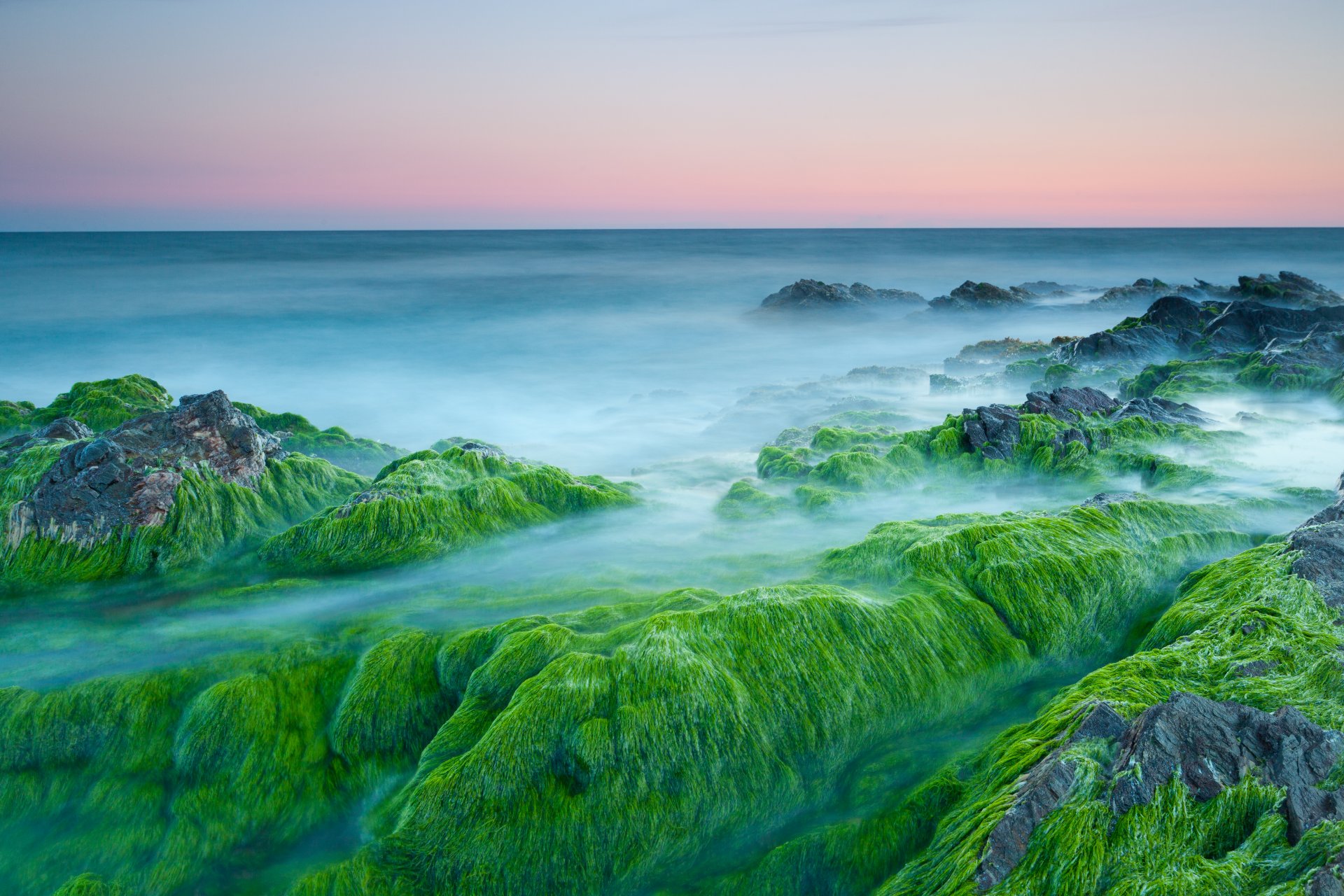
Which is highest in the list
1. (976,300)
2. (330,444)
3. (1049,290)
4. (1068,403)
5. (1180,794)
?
(1049,290)

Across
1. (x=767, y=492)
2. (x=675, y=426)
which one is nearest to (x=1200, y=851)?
(x=767, y=492)

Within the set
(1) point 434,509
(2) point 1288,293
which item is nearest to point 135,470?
(1) point 434,509

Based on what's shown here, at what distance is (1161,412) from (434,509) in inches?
357

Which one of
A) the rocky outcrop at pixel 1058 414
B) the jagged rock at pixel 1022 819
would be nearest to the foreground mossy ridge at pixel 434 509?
the rocky outcrop at pixel 1058 414

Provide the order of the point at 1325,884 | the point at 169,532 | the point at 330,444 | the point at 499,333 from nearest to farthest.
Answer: the point at 1325,884
the point at 169,532
the point at 330,444
the point at 499,333

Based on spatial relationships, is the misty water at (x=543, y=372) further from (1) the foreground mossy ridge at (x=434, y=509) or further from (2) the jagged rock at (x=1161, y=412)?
(2) the jagged rock at (x=1161, y=412)

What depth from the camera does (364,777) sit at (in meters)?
4.28

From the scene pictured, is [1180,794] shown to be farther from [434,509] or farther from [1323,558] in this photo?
[434,509]

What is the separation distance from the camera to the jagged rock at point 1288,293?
1947 cm

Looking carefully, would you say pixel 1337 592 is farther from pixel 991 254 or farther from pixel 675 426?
pixel 991 254

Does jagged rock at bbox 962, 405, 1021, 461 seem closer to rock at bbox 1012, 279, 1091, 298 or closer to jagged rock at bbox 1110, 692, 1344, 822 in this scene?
jagged rock at bbox 1110, 692, 1344, 822

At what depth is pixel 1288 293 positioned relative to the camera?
20.0 meters

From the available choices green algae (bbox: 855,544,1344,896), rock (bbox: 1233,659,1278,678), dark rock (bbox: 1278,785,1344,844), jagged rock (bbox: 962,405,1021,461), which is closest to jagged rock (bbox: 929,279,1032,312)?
jagged rock (bbox: 962,405,1021,461)

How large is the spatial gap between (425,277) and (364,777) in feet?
160
